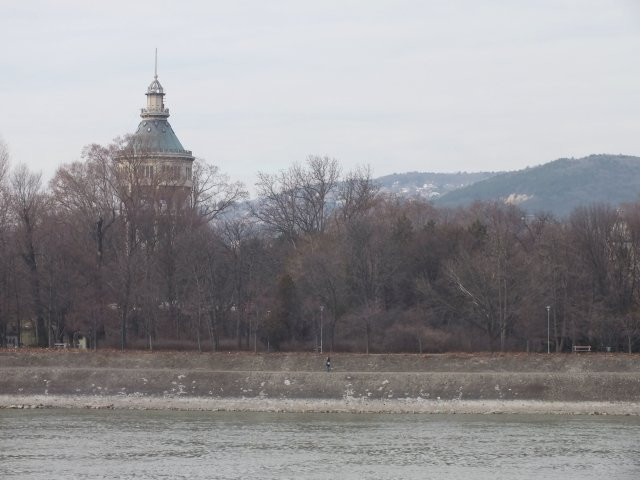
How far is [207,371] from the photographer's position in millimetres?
58656

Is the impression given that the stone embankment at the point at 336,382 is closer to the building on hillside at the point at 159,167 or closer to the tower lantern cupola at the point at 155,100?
the building on hillside at the point at 159,167

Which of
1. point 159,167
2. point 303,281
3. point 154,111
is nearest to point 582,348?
point 303,281

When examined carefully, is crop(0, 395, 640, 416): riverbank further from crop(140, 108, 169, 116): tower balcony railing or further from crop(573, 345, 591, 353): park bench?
crop(140, 108, 169, 116): tower balcony railing

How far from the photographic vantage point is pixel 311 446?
1721 inches

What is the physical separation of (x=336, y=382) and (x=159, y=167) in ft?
130

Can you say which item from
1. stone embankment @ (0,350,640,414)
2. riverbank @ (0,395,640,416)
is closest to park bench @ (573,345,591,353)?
stone embankment @ (0,350,640,414)

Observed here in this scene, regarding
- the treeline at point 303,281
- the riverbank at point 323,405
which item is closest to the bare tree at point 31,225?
the treeline at point 303,281

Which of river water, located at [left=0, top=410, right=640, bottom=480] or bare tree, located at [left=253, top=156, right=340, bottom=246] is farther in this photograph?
bare tree, located at [left=253, top=156, right=340, bottom=246]

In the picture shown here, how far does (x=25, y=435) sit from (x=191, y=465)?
29.1ft

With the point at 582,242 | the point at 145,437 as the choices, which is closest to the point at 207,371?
the point at 145,437

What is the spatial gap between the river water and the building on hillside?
33.6m

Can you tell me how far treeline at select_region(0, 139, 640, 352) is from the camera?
71.2 m

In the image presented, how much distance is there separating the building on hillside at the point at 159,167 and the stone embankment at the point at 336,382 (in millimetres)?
25655

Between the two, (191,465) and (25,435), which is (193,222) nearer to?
(25,435)
